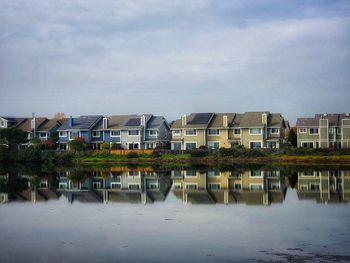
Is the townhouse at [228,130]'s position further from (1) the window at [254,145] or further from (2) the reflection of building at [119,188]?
(2) the reflection of building at [119,188]

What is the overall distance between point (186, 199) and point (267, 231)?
1069 centimetres

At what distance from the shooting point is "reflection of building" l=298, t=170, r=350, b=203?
28948mm

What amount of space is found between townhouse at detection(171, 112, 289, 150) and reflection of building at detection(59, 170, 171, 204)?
92.5 ft

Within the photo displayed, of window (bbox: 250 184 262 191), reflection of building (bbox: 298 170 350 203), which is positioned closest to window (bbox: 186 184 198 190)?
window (bbox: 250 184 262 191)

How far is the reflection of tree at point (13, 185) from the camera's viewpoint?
3556 cm

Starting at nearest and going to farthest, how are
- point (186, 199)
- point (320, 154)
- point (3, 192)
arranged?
point (186, 199), point (3, 192), point (320, 154)

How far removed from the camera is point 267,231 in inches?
775

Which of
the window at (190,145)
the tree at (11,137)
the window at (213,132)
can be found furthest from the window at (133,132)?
the tree at (11,137)

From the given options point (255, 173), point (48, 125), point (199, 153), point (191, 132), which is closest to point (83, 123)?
point (48, 125)

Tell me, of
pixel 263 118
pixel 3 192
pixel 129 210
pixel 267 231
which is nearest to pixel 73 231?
pixel 129 210

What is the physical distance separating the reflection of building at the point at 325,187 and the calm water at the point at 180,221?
6 centimetres

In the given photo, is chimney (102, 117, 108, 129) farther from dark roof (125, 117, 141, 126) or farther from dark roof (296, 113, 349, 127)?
dark roof (296, 113, 349, 127)

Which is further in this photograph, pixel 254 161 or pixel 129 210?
pixel 254 161

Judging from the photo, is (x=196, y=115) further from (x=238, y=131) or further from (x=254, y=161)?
A: (x=254, y=161)
